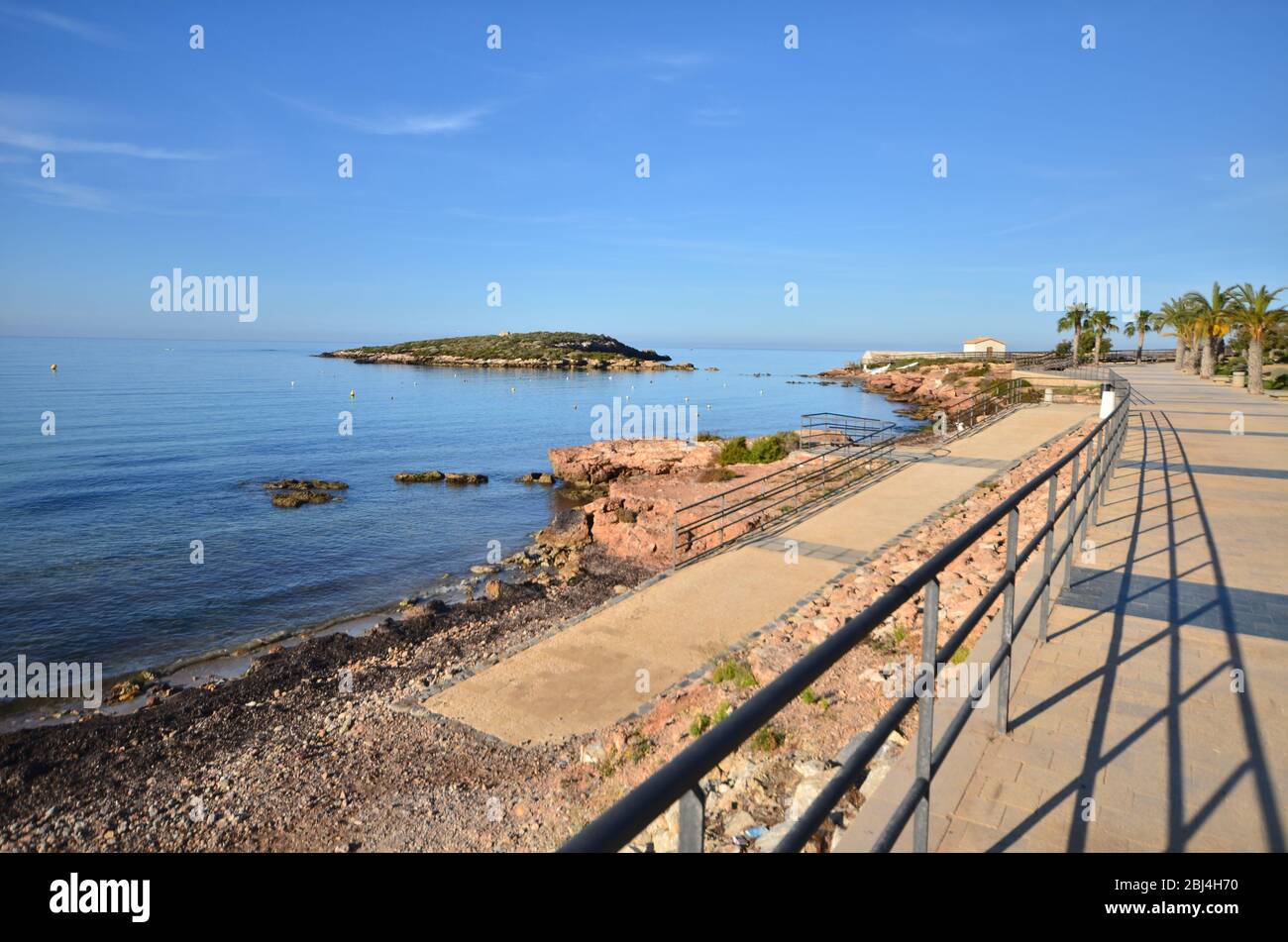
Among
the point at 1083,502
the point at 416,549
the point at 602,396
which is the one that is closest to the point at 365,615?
the point at 416,549

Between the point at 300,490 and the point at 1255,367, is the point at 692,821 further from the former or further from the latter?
the point at 1255,367

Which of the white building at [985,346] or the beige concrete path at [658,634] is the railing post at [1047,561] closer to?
the beige concrete path at [658,634]

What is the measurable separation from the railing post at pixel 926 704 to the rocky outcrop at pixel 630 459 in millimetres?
28205

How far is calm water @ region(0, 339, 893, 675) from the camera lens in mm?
17656

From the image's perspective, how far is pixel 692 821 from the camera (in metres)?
1.34

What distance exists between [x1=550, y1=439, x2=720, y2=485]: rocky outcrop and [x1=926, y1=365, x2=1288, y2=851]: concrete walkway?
2333 centimetres

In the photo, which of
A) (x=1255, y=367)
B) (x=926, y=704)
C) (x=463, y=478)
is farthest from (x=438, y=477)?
(x=1255, y=367)

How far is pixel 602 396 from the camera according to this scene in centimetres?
9162

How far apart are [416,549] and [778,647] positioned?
1699cm

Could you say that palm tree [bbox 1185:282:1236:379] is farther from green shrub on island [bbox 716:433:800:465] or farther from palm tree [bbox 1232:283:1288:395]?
green shrub on island [bbox 716:433:800:465]

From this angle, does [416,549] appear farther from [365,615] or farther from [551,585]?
[551,585]

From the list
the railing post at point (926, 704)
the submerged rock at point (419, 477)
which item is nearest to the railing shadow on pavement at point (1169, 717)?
the railing post at point (926, 704)

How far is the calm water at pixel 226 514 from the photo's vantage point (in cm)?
1766
